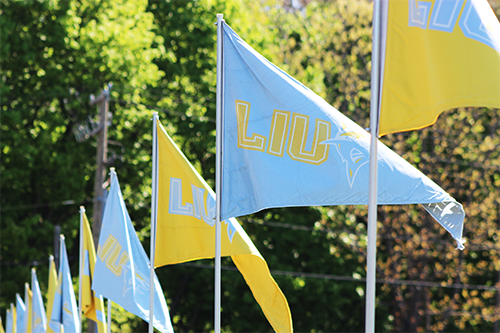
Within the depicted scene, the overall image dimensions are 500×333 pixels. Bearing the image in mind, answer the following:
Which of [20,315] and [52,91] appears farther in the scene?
[52,91]

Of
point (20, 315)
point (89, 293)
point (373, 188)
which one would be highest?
point (373, 188)

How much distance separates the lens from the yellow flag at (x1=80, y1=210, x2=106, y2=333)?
10914mm

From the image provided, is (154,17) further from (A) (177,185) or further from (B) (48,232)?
(A) (177,185)

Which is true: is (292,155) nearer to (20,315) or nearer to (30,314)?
(30,314)

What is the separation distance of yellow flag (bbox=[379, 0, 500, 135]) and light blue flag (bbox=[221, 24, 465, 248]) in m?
0.78

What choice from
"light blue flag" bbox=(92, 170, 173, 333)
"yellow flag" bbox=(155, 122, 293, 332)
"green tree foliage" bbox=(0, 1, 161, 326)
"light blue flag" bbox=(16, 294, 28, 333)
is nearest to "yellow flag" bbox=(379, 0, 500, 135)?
"yellow flag" bbox=(155, 122, 293, 332)

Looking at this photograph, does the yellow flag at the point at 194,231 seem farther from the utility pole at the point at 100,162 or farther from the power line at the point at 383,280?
the power line at the point at 383,280

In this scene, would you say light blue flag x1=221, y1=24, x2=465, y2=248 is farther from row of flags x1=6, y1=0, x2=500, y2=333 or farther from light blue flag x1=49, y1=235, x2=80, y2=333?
light blue flag x1=49, y1=235, x2=80, y2=333

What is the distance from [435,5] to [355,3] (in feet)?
58.1

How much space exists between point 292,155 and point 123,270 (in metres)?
3.99

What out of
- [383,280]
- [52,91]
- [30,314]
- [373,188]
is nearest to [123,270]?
[373,188]

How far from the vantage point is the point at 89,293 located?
11.4 meters

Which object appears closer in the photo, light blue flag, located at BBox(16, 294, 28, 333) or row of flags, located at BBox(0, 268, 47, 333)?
row of flags, located at BBox(0, 268, 47, 333)

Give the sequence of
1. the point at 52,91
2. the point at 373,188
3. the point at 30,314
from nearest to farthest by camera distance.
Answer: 1. the point at 373,188
2. the point at 30,314
3. the point at 52,91
